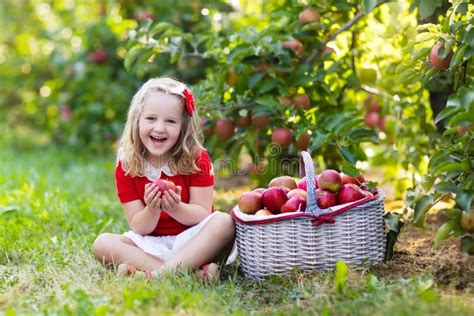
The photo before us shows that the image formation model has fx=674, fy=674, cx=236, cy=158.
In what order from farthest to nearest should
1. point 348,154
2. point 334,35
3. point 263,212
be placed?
1. point 334,35
2. point 348,154
3. point 263,212

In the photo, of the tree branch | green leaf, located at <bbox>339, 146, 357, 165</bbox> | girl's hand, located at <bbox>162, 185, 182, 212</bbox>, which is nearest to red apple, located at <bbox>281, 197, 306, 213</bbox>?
girl's hand, located at <bbox>162, 185, 182, 212</bbox>

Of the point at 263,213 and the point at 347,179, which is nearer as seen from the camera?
the point at 263,213

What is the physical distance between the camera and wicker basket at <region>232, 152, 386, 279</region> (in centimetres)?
240

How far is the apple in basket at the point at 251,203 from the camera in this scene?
2568 millimetres

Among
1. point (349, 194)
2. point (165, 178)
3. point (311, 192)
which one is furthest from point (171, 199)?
point (349, 194)

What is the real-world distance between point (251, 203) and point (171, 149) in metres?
0.43

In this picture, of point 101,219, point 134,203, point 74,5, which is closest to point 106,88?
point 74,5

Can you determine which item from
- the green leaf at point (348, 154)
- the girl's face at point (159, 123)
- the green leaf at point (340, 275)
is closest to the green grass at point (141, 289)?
the green leaf at point (340, 275)

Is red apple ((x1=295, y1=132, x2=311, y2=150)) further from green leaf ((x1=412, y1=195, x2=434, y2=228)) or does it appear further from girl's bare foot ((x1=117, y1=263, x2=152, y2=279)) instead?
girl's bare foot ((x1=117, y1=263, x2=152, y2=279))

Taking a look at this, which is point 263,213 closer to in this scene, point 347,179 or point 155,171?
point 347,179

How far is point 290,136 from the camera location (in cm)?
330

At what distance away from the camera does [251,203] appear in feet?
8.42

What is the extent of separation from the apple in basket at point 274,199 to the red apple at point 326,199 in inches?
5.1

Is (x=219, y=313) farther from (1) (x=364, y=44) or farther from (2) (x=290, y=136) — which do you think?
(1) (x=364, y=44)
